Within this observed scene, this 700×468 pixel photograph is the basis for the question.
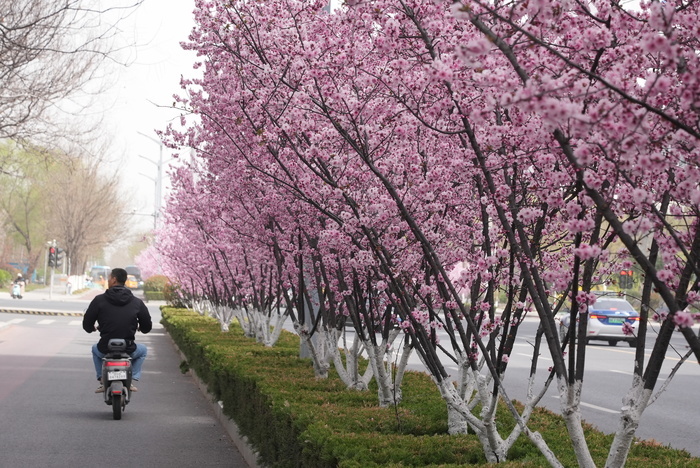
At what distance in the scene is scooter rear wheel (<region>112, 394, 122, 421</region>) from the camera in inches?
457

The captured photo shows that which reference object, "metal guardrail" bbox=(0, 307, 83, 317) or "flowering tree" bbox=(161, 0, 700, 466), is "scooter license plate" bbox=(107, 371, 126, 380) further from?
"metal guardrail" bbox=(0, 307, 83, 317)

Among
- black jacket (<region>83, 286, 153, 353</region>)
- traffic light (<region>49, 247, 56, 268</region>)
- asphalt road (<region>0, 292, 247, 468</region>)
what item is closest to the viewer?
asphalt road (<region>0, 292, 247, 468</region>)

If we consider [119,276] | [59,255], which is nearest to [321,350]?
[119,276]

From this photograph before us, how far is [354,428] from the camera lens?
22.9 feet

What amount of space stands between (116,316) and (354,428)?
549cm

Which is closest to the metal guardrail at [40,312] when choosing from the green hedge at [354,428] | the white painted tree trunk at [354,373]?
the green hedge at [354,428]

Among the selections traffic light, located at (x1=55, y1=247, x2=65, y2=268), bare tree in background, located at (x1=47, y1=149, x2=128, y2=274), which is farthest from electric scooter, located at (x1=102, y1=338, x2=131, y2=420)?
bare tree in background, located at (x1=47, y1=149, x2=128, y2=274)

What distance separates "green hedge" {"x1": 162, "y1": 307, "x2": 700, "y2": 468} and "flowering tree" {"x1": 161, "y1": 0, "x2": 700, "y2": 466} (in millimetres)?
295

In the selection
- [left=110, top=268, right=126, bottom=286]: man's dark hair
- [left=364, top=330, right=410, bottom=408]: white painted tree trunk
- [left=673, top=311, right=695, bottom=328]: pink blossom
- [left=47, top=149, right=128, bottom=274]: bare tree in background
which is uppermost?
[left=47, top=149, right=128, bottom=274]: bare tree in background

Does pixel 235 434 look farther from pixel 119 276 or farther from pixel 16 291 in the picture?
pixel 16 291

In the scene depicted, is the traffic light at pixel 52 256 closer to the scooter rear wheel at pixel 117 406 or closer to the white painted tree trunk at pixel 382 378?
the scooter rear wheel at pixel 117 406

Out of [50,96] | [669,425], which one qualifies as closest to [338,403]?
[669,425]

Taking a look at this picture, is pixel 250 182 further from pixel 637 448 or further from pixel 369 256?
pixel 637 448

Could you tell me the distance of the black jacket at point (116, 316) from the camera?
462 inches
